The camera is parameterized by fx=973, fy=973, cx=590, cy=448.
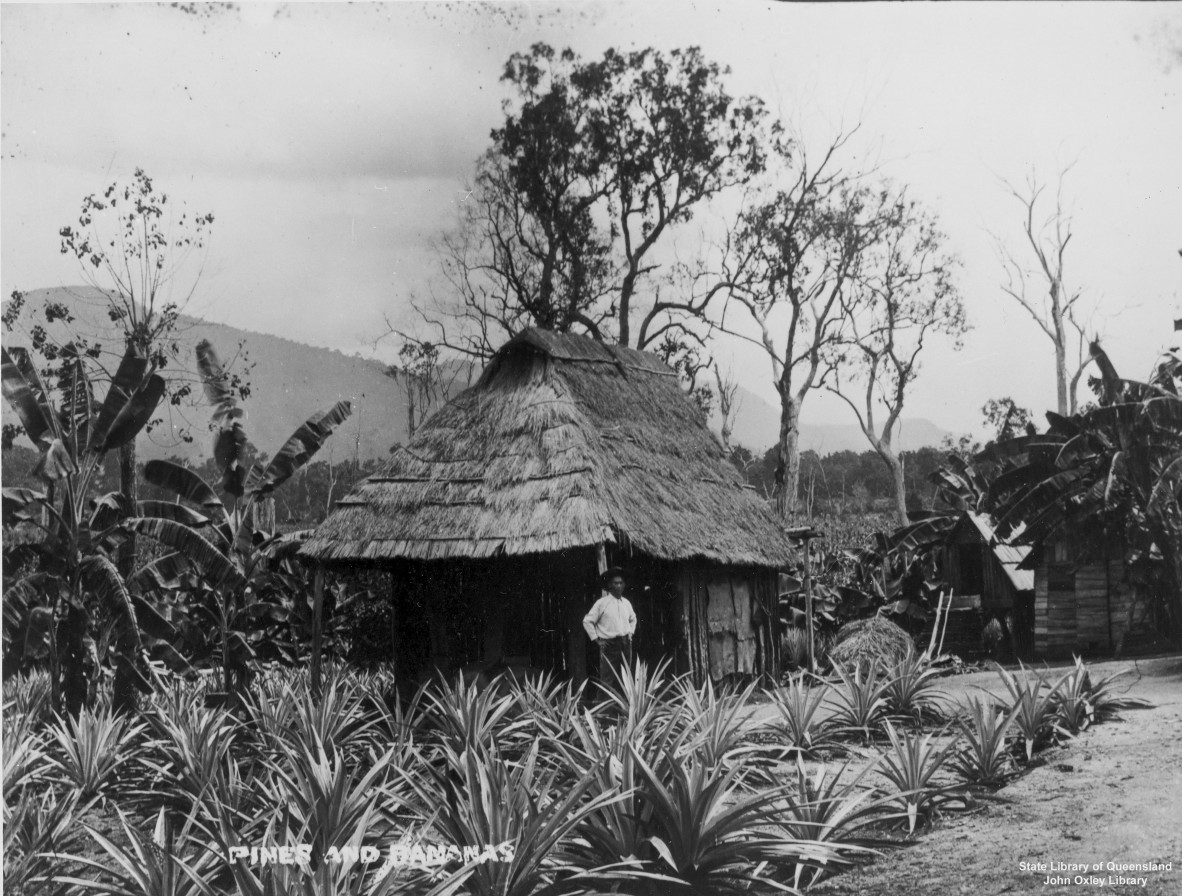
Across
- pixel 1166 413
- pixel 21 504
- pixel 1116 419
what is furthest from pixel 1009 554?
pixel 21 504

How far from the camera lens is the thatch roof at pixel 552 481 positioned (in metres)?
9.26

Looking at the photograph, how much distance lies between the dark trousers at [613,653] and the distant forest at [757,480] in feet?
14.5

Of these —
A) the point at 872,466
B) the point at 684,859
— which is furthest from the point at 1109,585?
the point at 872,466

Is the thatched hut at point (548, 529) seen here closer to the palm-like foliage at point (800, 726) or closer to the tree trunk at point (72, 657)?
the palm-like foliage at point (800, 726)

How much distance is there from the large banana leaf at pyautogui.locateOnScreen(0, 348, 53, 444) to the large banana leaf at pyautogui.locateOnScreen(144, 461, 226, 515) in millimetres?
1498

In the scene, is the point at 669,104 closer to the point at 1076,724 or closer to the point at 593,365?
the point at 593,365

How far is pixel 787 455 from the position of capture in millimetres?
16953

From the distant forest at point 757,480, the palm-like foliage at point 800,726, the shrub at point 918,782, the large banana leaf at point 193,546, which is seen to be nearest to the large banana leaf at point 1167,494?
the distant forest at point 757,480

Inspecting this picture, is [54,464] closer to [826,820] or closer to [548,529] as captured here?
[548,529]

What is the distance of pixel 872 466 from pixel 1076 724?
99.9ft

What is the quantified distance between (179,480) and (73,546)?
5.49 ft

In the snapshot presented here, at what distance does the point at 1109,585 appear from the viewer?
11.8 metres

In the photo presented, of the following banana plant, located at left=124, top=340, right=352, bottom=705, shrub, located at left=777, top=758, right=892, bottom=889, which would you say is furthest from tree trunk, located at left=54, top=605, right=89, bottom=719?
shrub, located at left=777, top=758, right=892, bottom=889

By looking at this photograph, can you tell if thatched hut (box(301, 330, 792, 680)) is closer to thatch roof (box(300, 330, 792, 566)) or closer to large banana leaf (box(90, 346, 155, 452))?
thatch roof (box(300, 330, 792, 566))
